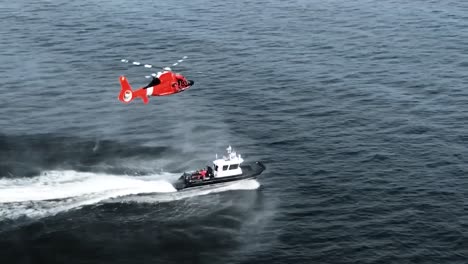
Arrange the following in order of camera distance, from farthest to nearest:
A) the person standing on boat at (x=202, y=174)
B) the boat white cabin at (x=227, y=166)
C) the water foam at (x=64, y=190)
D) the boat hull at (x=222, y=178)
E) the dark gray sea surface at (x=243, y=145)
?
the boat white cabin at (x=227, y=166) → the person standing on boat at (x=202, y=174) → the boat hull at (x=222, y=178) → the water foam at (x=64, y=190) → the dark gray sea surface at (x=243, y=145)

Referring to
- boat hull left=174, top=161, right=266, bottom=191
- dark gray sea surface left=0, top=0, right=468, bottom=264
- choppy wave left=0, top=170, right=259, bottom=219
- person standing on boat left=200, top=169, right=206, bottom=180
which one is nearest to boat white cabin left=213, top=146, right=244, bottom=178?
boat hull left=174, top=161, right=266, bottom=191

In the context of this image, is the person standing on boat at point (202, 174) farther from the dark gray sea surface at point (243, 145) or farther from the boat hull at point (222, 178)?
the dark gray sea surface at point (243, 145)

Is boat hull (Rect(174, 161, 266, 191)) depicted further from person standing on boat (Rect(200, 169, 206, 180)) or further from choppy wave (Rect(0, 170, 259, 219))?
choppy wave (Rect(0, 170, 259, 219))

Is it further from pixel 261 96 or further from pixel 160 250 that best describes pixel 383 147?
pixel 160 250

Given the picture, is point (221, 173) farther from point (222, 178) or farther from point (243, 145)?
point (243, 145)

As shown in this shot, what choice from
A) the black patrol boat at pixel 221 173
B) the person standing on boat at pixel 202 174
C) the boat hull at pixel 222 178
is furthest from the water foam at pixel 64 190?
the person standing on boat at pixel 202 174

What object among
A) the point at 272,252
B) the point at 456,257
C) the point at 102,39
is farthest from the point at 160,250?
the point at 102,39

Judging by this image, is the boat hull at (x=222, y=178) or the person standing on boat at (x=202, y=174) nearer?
the boat hull at (x=222, y=178)
